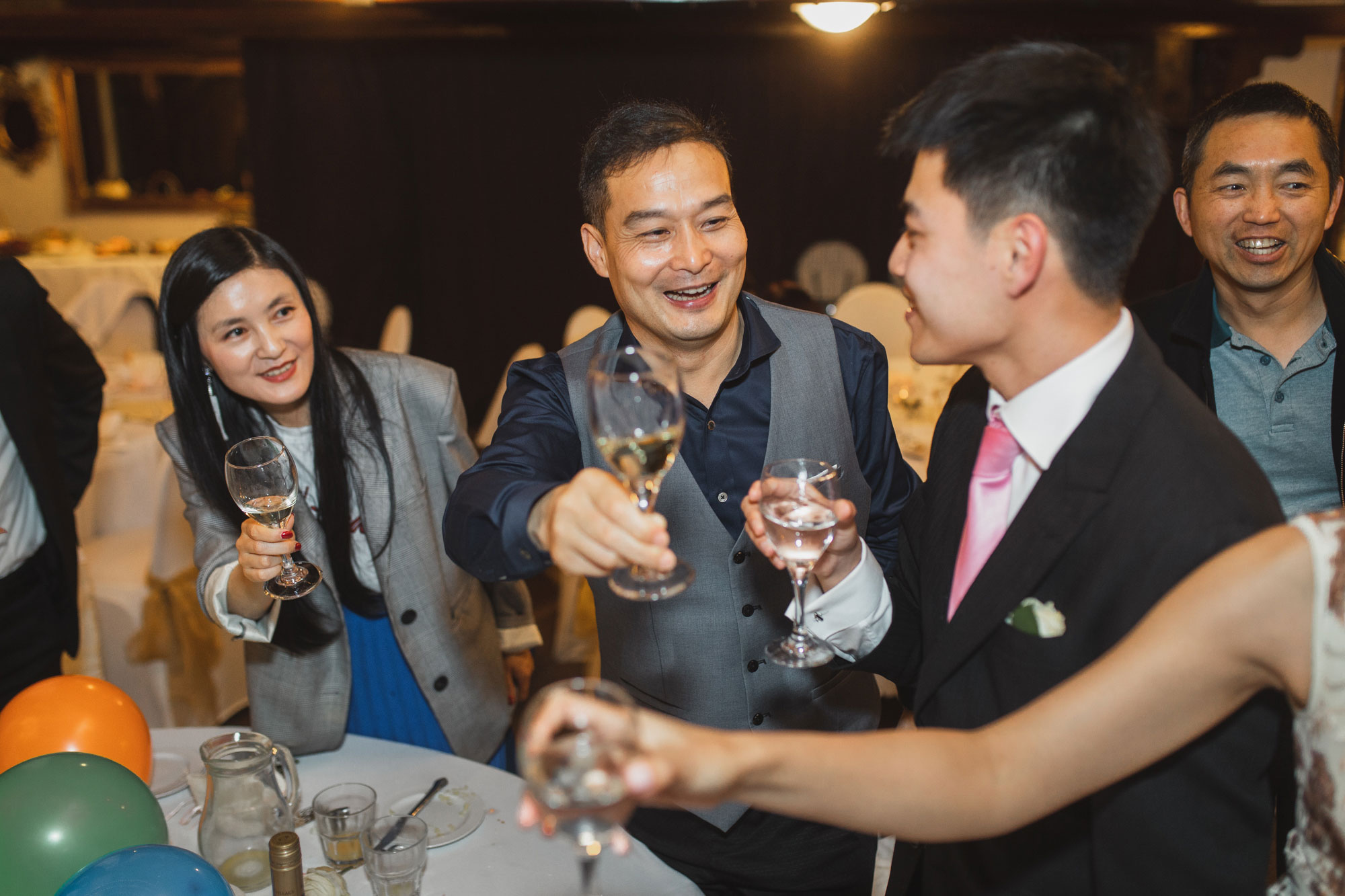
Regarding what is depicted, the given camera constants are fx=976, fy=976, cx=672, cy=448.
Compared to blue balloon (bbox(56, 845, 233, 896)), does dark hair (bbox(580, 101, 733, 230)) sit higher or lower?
higher

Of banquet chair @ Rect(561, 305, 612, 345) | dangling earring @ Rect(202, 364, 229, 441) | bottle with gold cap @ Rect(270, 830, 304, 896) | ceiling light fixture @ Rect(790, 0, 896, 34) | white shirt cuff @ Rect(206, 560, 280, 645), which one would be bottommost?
bottle with gold cap @ Rect(270, 830, 304, 896)

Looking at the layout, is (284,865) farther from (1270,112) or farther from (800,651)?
(1270,112)

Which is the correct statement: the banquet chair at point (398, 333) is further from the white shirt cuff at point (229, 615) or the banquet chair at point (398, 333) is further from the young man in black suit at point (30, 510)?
the white shirt cuff at point (229, 615)

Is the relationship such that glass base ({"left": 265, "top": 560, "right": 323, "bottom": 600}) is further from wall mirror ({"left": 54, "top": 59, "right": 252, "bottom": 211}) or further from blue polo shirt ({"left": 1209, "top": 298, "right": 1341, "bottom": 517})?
wall mirror ({"left": 54, "top": 59, "right": 252, "bottom": 211})

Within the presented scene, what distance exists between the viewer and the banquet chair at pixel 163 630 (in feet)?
11.2

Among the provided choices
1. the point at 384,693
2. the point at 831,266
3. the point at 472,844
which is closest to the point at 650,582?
the point at 472,844

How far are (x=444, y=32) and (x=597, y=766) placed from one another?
6088 millimetres

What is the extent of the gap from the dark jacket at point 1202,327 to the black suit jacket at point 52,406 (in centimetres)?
279

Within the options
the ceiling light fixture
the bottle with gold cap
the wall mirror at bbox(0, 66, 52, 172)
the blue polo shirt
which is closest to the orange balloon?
the bottle with gold cap

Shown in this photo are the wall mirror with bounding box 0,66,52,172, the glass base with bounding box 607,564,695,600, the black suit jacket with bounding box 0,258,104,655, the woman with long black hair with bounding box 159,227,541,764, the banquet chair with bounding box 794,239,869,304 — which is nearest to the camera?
the glass base with bounding box 607,564,695,600

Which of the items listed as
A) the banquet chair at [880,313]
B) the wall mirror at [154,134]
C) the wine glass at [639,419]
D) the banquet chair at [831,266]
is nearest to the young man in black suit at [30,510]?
the wine glass at [639,419]

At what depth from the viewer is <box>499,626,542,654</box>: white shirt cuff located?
7.87 feet

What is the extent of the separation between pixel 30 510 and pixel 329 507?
1.08 m

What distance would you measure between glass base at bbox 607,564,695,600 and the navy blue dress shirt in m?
0.43
